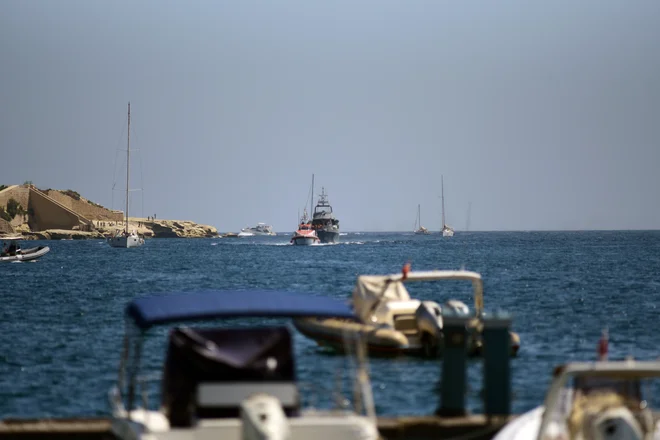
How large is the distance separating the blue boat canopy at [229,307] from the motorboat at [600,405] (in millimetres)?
2559

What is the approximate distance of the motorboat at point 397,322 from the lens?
79.6 ft

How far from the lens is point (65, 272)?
76938 millimetres

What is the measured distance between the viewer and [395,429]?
12.0m

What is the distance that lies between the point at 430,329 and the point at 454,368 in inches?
467

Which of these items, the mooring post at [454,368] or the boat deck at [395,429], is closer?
the boat deck at [395,429]

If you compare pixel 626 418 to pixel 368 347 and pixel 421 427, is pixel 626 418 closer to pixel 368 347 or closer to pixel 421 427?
pixel 421 427

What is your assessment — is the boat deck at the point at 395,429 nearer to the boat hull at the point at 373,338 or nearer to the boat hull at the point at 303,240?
the boat hull at the point at 373,338

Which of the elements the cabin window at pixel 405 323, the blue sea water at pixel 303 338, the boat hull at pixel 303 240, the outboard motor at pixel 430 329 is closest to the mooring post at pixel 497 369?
the blue sea water at pixel 303 338

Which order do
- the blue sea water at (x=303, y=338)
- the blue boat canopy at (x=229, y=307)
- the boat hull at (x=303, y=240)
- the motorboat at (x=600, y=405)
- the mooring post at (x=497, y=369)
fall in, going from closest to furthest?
1. the motorboat at (x=600, y=405)
2. the blue boat canopy at (x=229, y=307)
3. the mooring post at (x=497, y=369)
4. the blue sea water at (x=303, y=338)
5. the boat hull at (x=303, y=240)

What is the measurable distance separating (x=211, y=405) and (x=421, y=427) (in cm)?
339

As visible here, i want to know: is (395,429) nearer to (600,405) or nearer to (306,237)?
(600,405)

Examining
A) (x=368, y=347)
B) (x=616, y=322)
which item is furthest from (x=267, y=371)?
(x=616, y=322)

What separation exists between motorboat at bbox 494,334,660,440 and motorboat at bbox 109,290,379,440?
1634 millimetres

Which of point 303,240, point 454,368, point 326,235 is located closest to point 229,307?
point 454,368
